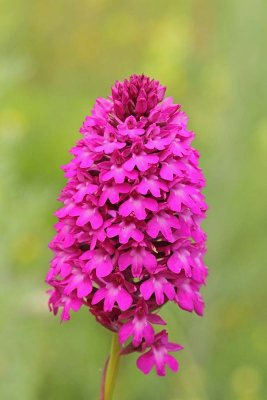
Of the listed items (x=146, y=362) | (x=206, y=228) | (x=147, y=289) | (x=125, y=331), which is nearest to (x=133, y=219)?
(x=147, y=289)

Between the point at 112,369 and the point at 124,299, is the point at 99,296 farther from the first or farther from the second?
the point at 112,369

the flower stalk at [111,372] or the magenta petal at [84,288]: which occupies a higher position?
the magenta petal at [84,288]

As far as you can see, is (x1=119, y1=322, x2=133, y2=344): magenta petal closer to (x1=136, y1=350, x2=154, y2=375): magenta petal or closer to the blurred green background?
(x1=136, y1=350, x2=154, y2=375): magenta petal

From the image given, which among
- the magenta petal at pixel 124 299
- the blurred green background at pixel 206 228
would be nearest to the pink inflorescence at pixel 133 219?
the magenta petal at pixel 124 299

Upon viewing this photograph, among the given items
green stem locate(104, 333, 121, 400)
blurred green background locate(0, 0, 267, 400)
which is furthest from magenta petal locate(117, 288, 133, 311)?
blurred green background locate(0, 0, 267, 400)

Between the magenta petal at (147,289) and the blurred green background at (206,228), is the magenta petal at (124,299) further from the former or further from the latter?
the blurred green background at (206,228)

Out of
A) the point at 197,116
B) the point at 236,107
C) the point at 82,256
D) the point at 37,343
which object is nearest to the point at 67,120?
the point at 197,116

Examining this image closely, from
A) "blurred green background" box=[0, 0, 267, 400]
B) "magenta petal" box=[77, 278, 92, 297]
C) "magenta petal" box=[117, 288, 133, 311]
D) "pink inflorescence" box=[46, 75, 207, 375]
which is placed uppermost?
"blurred green background" box=[0, 0, 267, 400]
